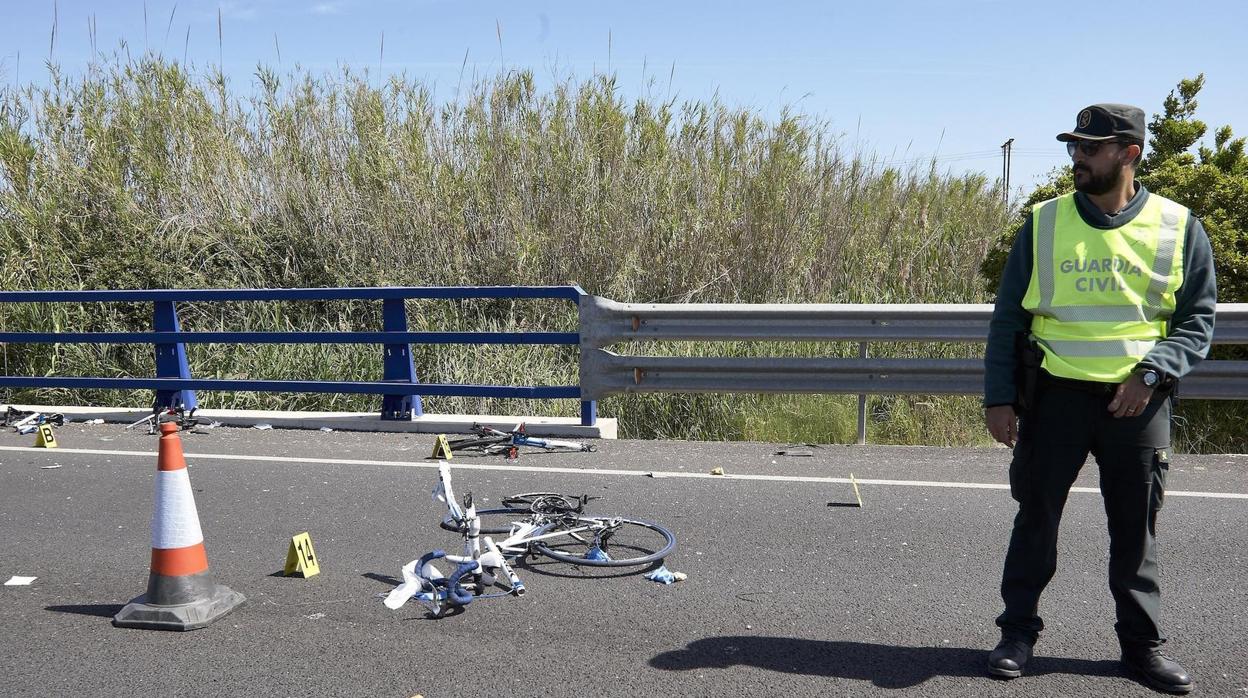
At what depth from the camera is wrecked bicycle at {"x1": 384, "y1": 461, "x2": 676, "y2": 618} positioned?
4781 millimetres

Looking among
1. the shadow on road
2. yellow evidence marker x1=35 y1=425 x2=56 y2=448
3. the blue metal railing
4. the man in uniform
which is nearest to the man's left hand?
the man in uniform

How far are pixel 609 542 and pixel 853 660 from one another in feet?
6.06

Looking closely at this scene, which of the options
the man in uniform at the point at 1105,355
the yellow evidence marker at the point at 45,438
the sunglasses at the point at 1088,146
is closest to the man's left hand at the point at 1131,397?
the man in uniform at the point at 1105,355

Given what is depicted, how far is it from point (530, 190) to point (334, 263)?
271 cm

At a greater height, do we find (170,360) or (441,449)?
(170,360)

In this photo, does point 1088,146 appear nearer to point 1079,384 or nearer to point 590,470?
point 1079,384

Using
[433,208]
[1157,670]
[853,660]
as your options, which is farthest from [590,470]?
[433,208]

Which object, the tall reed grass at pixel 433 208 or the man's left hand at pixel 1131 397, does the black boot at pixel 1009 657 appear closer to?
the man's left hand at pixel 1131 397

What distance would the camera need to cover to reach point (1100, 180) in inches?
147

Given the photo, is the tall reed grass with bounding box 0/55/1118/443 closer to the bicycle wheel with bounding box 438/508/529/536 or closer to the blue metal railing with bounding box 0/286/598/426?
the blue metal railing with bounding box 0/286/598/426

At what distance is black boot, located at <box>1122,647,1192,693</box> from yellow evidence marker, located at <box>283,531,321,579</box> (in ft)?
11.4

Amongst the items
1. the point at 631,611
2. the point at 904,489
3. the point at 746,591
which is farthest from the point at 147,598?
the point at 904,489

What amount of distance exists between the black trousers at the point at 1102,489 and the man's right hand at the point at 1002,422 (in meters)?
0.06

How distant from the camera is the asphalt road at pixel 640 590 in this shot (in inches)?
156
